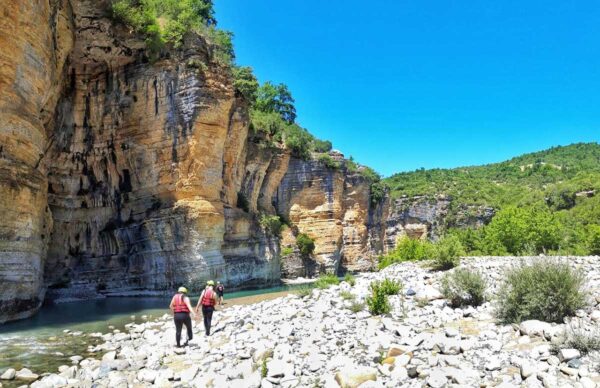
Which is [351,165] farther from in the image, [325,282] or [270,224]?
[325,282]

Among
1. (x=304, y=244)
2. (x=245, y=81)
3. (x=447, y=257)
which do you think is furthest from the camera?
(x=304, y=244)

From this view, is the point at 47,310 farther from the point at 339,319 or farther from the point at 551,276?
the point at 551,276

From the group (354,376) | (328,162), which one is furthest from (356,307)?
(328,162)

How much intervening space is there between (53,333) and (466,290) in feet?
41.7

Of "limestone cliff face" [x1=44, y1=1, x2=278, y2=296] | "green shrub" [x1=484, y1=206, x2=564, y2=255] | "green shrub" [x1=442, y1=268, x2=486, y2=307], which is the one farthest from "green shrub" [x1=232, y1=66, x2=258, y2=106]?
"green shrub" [x1=442, y1=268, x2=486, y2=307]

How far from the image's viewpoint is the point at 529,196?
232ft

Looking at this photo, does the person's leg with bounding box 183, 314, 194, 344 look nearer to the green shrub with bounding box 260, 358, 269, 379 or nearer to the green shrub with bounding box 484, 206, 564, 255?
the green shrub with bounding box 260, 358, 269, 379

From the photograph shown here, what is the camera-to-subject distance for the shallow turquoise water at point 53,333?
10.1m

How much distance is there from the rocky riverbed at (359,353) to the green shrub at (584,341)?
102 mm

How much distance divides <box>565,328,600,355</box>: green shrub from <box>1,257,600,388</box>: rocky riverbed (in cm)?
10

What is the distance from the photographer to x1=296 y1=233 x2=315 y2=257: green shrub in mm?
53156

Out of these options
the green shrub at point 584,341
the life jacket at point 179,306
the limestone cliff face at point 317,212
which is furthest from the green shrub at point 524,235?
the limestone cliff face at point 317,212

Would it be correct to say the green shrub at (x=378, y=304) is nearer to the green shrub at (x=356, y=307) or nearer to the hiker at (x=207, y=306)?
the green shrub at (x=356, y=307)

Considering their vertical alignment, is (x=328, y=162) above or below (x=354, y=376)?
above
